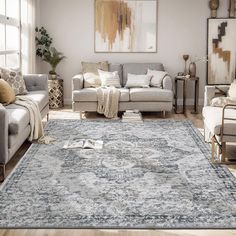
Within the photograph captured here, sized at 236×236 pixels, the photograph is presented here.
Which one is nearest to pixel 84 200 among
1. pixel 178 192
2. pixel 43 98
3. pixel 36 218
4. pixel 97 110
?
pixel 36 218

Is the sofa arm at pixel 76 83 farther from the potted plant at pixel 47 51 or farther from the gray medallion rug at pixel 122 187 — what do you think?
the gray medallion rug at pixel 122 187

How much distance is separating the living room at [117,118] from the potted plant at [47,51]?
19 mm

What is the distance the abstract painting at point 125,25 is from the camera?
8430 mm

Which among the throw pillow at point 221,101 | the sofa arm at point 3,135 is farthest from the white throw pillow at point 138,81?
the sofa arm at point 3,135

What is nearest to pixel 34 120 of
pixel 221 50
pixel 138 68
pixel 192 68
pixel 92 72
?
pixel 92 72

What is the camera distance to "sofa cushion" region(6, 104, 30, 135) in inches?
176

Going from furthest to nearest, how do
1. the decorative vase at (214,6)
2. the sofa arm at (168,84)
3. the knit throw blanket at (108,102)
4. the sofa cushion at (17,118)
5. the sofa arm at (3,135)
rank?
1. the decorative vase at (214,6)
2. the sofa arm at (168,84)
3. the knit throw blanket at (108,102)
4. the sofa cushion at (17,118)
5. the sofa arm at (3,135)

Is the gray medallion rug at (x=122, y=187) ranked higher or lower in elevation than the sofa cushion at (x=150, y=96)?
lower

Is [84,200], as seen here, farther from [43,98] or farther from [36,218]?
[43,98]

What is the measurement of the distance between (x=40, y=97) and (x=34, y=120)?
851mm

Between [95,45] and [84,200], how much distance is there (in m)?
5.40

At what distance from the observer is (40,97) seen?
20.9 ft

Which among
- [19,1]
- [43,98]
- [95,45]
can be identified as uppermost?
[19,1]

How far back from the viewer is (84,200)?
11.7ft
